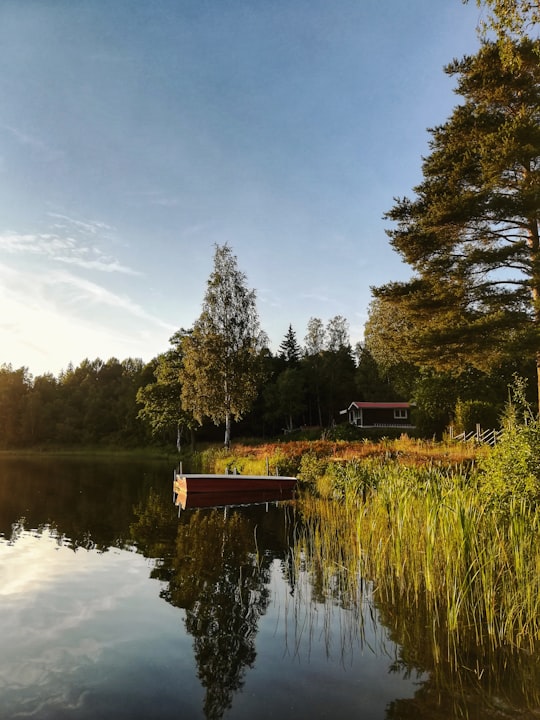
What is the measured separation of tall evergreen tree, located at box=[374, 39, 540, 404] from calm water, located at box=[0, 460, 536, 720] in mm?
11671

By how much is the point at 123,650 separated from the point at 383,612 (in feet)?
11.0

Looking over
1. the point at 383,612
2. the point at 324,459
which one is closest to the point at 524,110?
the point at 324,459

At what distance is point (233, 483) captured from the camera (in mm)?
19219

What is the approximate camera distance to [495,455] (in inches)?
328

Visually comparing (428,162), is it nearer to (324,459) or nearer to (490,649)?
(324,459)

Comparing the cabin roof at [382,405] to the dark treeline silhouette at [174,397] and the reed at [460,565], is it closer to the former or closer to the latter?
the dark treeline silhouette at [174,397]

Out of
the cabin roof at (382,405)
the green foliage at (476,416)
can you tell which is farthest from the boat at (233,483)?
the cabin roof at (382,405)

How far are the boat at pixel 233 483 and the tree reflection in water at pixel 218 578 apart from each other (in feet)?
9.17

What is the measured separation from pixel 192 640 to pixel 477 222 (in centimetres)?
1871

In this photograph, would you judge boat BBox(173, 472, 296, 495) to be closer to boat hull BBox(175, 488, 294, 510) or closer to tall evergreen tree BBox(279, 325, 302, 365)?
boat hull BBox(175, 488, 294, 510)

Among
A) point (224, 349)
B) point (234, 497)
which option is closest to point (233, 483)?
point (234, 497)

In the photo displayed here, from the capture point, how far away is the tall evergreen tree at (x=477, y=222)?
1797cm

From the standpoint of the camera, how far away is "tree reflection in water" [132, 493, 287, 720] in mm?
5422

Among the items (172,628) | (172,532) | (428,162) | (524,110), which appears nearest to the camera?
(172,628)
